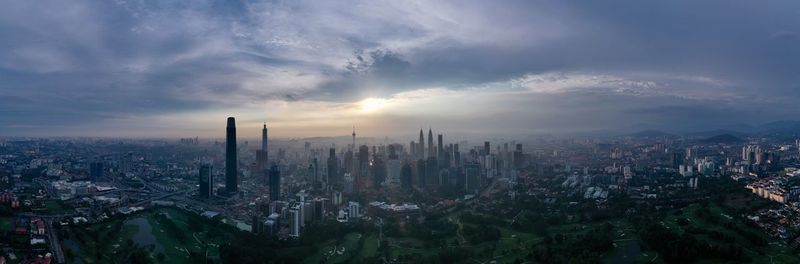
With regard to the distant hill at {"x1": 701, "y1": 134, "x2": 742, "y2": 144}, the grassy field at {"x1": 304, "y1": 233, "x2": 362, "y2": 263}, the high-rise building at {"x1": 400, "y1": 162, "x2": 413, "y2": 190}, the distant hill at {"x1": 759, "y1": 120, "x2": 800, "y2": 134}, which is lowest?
the grassy field at {"x1": 304, "y1": 233, "x2": 362, "y2": 263}

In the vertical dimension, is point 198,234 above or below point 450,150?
below

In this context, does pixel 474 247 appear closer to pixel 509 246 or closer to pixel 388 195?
pixel 509 246

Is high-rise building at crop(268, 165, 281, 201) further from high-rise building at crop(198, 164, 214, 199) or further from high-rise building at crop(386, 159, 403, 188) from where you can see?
high-rise building at crop(386, 159, 403, 188)

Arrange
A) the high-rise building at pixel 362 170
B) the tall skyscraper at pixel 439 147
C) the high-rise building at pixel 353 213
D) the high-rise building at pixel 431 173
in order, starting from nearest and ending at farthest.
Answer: the high-rise building at pixel 353 213, the high-rise building at pixel 362 170, the high-rise building at pixel 431 173, the tall skyscraper at pixel 439 147

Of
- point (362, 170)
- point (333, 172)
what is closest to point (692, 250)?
point (362, 170)

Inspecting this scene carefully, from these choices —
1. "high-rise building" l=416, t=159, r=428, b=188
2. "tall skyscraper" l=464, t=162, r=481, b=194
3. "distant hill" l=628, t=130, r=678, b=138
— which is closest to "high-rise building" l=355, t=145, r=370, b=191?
"high-rise building" l=416, t=159, r=428, b=188

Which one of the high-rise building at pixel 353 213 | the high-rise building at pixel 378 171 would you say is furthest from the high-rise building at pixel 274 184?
the high-rise building at pixel 353 213

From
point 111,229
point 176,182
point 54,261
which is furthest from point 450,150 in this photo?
point 54,261

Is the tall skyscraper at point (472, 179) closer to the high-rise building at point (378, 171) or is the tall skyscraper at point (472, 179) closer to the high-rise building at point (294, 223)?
the high-rise building at point (378, 171)
